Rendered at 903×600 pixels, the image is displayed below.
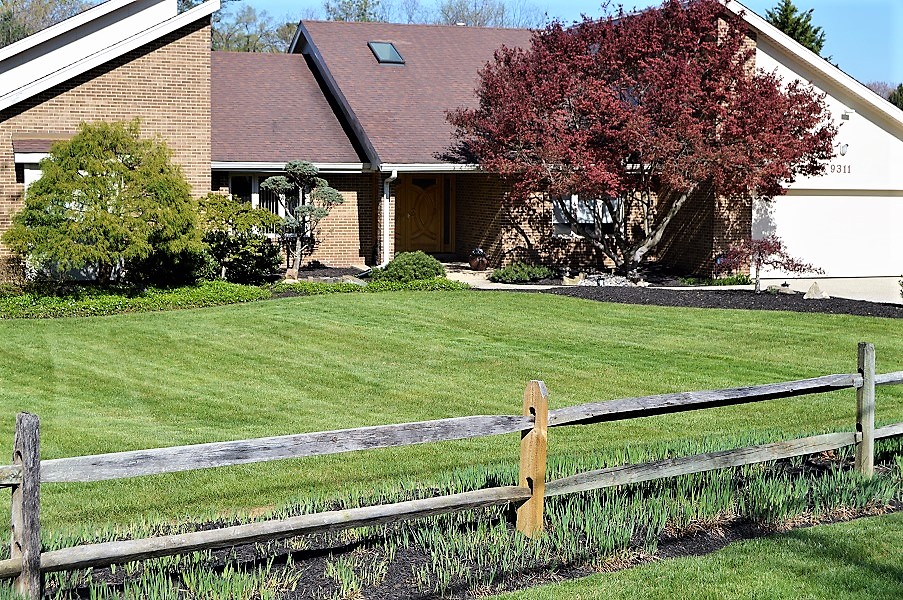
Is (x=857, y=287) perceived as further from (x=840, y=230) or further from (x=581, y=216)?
(x=581, y=216)

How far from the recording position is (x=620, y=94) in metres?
22.7

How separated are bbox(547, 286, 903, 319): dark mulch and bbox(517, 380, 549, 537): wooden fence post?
13.3 m

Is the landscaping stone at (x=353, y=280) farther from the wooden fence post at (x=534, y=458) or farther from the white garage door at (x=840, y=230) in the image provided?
the wooden fence post at (x=534, y=458)

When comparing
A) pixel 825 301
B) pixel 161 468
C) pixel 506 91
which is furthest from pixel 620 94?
pixel 161 468

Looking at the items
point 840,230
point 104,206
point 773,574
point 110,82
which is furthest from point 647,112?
point 773,574

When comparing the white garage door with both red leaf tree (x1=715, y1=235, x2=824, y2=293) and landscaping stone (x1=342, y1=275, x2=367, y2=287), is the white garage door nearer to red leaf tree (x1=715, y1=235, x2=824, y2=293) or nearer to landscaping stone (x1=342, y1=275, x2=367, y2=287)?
red leaf tree (x1=715, y1=235, x2=824, y2=293)

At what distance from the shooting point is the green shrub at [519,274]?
2377 centimetres

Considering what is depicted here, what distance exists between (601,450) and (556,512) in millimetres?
2441

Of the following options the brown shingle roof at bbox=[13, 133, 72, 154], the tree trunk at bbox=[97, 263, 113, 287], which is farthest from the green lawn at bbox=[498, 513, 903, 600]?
the brown shingle roof at bbox=[13, 133, 72, 154]

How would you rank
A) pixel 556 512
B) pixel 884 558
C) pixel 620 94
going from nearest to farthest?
pixel 884 558 → pixel 556 512 → pixel 620 94

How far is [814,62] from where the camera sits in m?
25.1

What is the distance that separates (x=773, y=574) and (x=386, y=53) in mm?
24494

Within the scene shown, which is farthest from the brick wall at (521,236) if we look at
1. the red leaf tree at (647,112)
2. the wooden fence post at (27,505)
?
the wooden fence post at (27,505)

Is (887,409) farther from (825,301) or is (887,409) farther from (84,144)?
(84,144)
